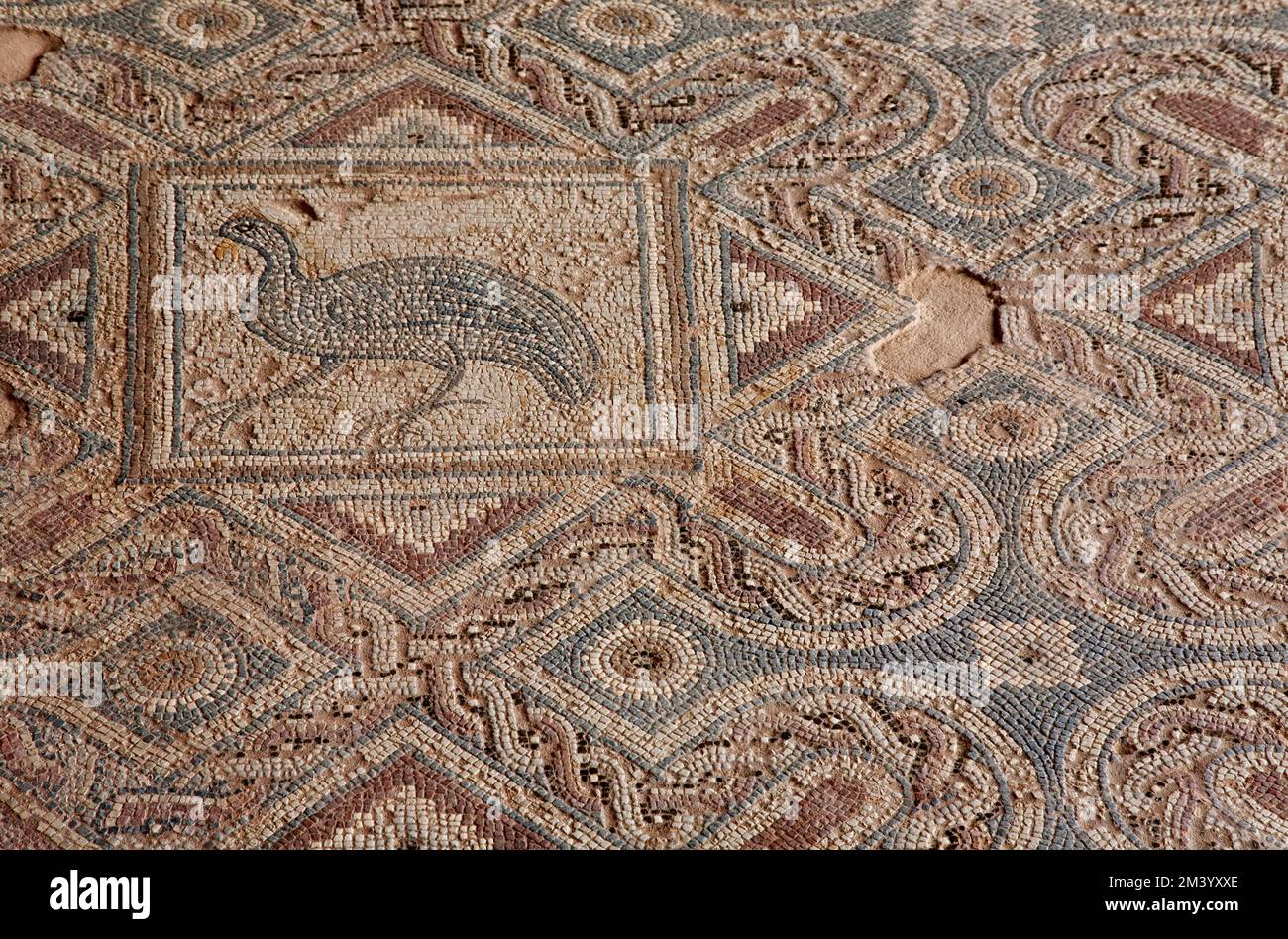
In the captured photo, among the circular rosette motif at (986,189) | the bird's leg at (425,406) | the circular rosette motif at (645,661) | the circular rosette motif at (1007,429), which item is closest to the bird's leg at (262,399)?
the bird's leg at (425,406)

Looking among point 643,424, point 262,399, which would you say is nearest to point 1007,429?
point 643,424

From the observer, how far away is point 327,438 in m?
5.03

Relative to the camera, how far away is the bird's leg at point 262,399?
504 centimetres

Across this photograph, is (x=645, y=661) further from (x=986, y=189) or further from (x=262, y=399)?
(x=986, y=189)

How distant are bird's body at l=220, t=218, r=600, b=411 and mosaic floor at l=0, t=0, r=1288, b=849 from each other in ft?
0.04

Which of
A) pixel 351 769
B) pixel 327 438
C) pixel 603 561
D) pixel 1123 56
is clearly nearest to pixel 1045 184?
pixel 1123 56

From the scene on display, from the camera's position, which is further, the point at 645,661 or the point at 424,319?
the point at 424,319

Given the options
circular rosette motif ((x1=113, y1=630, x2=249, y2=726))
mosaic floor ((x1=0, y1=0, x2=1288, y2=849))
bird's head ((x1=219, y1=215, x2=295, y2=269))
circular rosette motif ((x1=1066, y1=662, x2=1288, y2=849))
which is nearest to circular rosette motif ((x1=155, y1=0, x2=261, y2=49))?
mosaic floor ((x1=0, y1=0, x2=1288, y2=849))

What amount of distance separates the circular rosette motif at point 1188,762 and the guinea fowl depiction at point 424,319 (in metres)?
1.53

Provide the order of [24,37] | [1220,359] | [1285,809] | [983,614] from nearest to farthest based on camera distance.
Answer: [1285,809], [983,614], [1220,359], [24,37]

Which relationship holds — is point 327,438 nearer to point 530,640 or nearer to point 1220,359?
point 530,640

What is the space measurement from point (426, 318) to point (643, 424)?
0.61 m

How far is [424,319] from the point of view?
17.0 ft

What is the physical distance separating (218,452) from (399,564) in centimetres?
56
